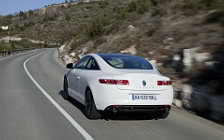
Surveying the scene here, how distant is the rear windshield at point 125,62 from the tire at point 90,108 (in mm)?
860

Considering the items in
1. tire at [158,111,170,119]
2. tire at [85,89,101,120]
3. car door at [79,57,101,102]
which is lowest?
tire at [158,111,170,119]

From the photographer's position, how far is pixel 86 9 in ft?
372

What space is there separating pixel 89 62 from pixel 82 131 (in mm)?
2396

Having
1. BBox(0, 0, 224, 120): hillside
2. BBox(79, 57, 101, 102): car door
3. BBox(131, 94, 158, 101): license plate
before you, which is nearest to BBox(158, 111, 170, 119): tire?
BBox(131, 94, 158, 101): license plate

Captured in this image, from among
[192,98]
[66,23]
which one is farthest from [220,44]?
[66,23]

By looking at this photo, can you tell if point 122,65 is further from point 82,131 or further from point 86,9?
point 86,9

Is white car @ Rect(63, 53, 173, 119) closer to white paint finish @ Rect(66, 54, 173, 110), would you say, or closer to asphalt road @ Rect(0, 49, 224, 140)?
white paint finish @ Rect(66, 54, 173, 110)

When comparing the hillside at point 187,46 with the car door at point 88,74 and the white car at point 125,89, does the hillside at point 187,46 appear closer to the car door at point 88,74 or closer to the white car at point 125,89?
the white car at point 125,89

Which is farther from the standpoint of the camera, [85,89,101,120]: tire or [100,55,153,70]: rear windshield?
[100,55,153,70]: rear windshield

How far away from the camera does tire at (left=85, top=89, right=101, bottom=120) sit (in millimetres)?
7293

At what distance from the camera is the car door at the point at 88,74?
24.7 feet

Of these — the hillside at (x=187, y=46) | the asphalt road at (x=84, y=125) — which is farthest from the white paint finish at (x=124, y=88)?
the hillside at (x=187, y=46)

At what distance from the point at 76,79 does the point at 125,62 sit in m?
1.66

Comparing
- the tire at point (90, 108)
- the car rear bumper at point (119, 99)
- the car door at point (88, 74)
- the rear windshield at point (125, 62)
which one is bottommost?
the tire at point (90, 108)
